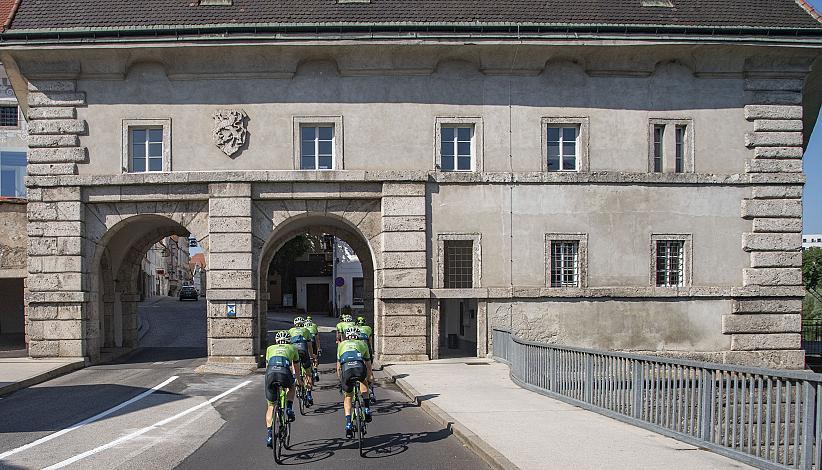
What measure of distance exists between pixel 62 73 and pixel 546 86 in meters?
13.9

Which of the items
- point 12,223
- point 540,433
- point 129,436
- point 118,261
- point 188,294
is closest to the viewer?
point 540,433

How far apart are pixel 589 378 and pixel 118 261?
724 inches

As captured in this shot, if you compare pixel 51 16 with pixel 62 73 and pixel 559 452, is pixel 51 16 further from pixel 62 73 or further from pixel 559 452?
pixel 559 452

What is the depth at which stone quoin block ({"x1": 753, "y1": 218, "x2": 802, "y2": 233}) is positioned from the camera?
909 inches

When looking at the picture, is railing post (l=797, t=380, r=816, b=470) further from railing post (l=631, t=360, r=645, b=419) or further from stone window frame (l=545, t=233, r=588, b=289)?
stone window frame (l=545, t=233, r=588, b=289)

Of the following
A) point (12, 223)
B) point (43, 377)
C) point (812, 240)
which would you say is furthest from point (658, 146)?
point (812, 240)

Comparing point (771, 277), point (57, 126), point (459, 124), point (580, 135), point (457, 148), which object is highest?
point (459, 124)

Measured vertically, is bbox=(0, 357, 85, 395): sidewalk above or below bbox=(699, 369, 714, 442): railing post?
below

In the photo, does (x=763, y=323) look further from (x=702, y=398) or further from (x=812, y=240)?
(x=812, y=240)

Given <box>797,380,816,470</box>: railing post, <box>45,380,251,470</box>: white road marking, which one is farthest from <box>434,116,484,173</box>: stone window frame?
<box>797,380,816,470</box>: railing post

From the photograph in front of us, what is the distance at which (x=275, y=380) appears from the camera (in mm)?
10344

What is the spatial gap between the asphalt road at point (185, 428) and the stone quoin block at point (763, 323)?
1112cm

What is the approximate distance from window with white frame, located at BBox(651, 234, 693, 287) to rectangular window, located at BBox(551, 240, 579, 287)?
2.40 metres

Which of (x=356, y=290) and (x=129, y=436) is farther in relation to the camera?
(x=356, y=290)
